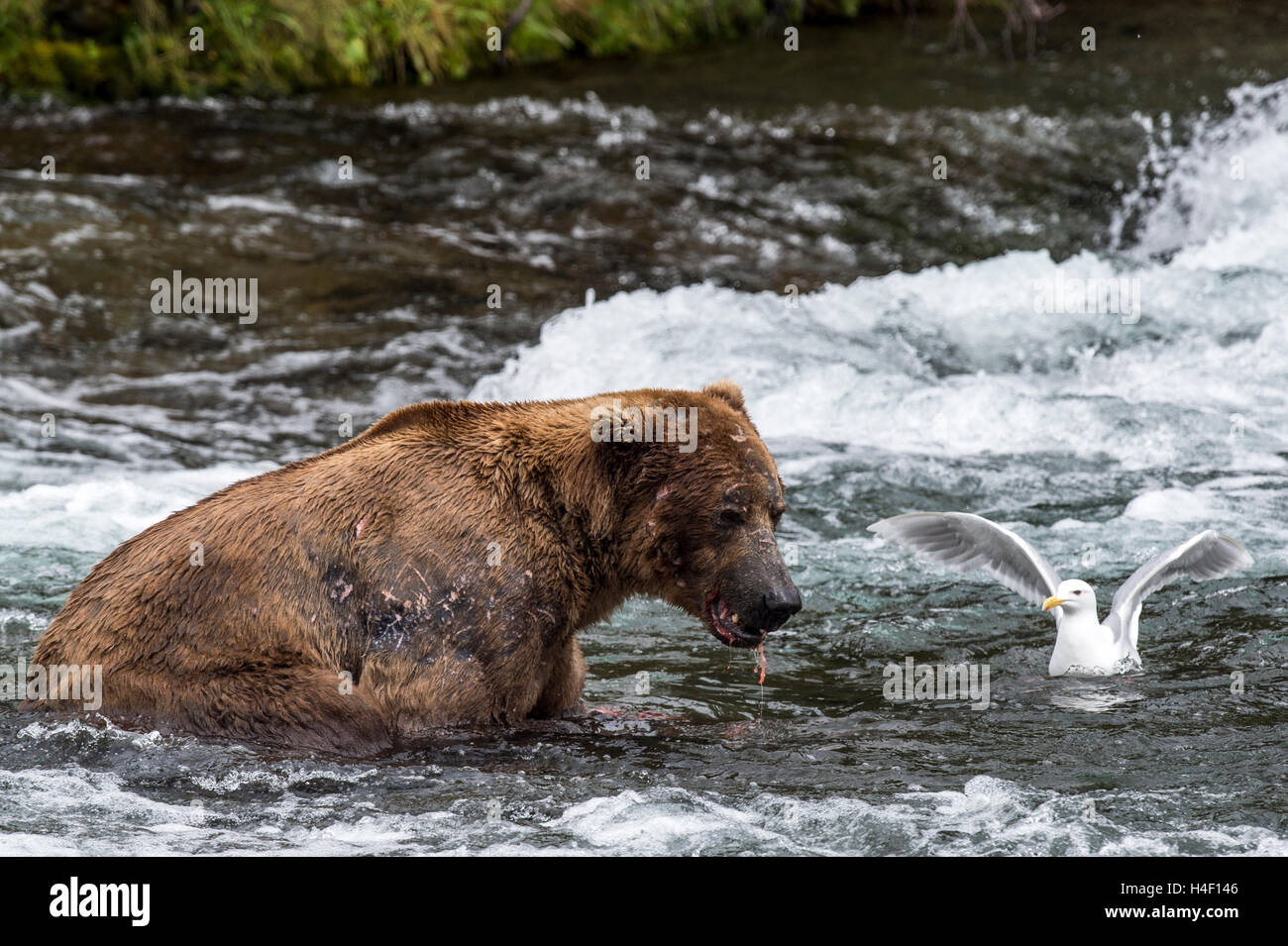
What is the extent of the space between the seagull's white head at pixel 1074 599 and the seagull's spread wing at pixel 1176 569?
128mm

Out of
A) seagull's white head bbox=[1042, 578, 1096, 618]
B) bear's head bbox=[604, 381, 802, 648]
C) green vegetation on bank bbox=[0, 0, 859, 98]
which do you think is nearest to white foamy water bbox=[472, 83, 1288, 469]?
seagull's white head bbox=[1042, 578, 1096, 618]

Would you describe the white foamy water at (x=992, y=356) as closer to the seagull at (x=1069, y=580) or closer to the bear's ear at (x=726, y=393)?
the seagull at (x=1069, y=580)

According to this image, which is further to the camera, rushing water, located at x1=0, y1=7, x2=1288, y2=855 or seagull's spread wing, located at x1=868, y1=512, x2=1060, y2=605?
seagull's spread wing, located at x1=868, y1=512, x2=1060, y2=605

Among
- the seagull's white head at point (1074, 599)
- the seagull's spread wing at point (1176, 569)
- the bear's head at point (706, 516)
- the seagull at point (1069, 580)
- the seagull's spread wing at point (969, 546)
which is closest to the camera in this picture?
the bear's head at point (706, 516)

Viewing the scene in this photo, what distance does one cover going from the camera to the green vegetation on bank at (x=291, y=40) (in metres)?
17.9

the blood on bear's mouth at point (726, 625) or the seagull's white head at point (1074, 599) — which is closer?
the blood on bear's mouth at point (726, 625)

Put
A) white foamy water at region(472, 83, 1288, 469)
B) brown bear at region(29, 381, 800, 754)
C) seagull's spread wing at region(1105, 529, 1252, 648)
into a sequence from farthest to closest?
white foamy water at region(472, 83, 1288, 469) → seagull's spread wing at region(1105, 529, 1252, 648) → brown bear at region(29, 381, 800, 754)

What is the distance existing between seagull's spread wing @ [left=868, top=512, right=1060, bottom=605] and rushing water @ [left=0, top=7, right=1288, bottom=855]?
269mm

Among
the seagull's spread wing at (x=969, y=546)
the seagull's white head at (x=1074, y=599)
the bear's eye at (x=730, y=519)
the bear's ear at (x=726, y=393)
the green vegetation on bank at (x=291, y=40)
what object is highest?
the green vegetation on bank at (x=291, y=40)

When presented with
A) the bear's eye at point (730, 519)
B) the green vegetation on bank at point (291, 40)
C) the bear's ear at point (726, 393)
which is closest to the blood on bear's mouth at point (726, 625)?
the bear's eye at point (730, 519)

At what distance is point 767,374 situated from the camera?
11578 mm

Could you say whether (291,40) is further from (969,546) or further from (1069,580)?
(1069,580)

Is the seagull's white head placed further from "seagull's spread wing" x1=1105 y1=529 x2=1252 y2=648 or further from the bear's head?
the bear's head

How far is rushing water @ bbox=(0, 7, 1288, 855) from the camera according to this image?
523cm
